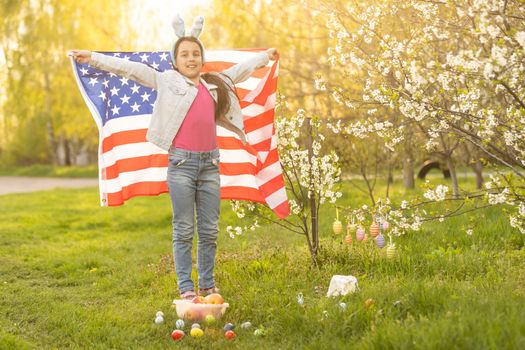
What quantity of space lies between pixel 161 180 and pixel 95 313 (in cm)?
127

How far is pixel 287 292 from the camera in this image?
4.91m

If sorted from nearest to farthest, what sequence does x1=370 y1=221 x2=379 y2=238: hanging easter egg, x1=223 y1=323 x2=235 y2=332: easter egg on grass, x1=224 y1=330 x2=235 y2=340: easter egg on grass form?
x1=224 y1=330 x2=235 y2=340: easter egg on grass, x1=223 y1=323 x2=235 y2=332: easter egg on grass, x1=370 y1=221 x2=379 y2=238: hanging easter egg

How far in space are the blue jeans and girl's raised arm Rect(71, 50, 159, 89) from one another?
63 cm

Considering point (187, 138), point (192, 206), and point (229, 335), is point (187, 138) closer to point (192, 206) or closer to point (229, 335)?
point (192, 206)

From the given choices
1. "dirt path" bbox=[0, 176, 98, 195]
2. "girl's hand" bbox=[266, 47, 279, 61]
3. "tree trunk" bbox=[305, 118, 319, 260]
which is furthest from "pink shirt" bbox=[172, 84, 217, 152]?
"dirt path" bbox=[0, 176, 98, 195]

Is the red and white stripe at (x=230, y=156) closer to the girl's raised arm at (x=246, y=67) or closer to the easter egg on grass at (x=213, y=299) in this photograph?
the girl's raised arm at (x=246, y=67)

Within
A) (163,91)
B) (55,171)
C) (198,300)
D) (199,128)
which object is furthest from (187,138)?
(55,171)

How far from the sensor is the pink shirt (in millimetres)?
4871

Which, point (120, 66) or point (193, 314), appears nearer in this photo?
point (193, 314)

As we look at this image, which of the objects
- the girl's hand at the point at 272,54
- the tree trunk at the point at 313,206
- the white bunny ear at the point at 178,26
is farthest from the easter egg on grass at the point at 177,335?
the girl's hand at the point at 272,54

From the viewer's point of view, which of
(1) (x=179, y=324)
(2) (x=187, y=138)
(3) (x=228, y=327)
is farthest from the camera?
(2) (x=187, y=138)

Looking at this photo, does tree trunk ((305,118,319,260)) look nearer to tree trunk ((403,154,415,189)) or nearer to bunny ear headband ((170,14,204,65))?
bunny ear headband ((170,14,204,65))

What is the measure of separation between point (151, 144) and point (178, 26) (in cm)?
115

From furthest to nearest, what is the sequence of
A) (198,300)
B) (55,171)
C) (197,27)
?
(55,171)
(197,27)
(198,300)
